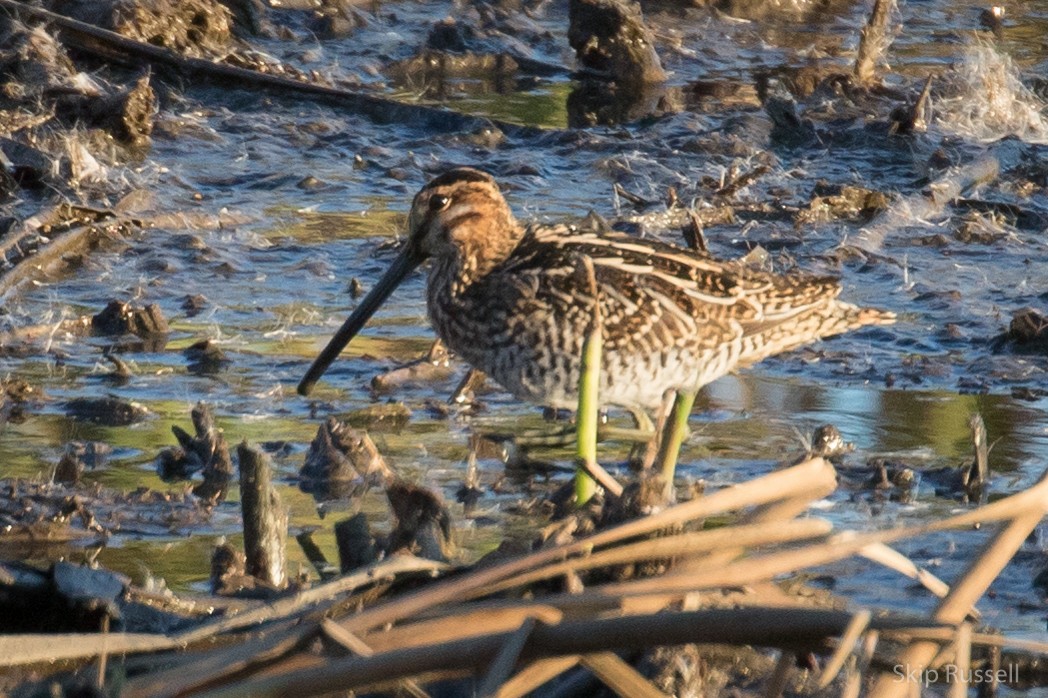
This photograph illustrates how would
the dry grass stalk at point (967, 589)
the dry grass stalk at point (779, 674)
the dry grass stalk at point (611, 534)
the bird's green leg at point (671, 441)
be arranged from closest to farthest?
1. the dry grass stalk at point (967, 589)
2. the dry grass stalk at point (611, 534)
3. the dry grass stalk at point (779, 674)
4. the bird's green leg at point (671, 441)

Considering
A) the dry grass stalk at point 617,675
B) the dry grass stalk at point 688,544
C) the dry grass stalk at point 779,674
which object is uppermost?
the dry grass stalk at point 688,544

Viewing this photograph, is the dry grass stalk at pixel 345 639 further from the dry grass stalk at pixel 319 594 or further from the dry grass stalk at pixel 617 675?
the dry grass stalk at pixel 319 594

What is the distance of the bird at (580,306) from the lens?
15.8 feet

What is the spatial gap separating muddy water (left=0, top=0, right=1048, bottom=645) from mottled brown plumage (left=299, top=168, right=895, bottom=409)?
0.29 metres

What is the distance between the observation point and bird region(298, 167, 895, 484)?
4805mm

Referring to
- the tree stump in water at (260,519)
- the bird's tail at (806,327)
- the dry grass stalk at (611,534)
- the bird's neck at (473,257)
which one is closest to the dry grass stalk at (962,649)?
the dry grass stalk at (611,534)

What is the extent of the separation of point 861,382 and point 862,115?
311 centimetres

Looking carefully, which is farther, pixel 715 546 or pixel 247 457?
pixel 247 457

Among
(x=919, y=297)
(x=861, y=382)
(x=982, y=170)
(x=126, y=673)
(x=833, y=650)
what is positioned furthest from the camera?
(x=982, y=170)

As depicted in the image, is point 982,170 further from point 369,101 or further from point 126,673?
point 126,673

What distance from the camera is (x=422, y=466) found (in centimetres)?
497

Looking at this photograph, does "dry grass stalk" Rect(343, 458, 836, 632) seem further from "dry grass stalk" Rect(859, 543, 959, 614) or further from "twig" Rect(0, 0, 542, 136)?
"twig" Rect(0, 0, 542, 136)

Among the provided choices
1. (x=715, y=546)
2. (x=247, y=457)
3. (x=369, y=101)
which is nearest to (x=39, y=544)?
(x=247, y=457)

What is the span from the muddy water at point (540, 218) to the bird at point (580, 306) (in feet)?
0.96
